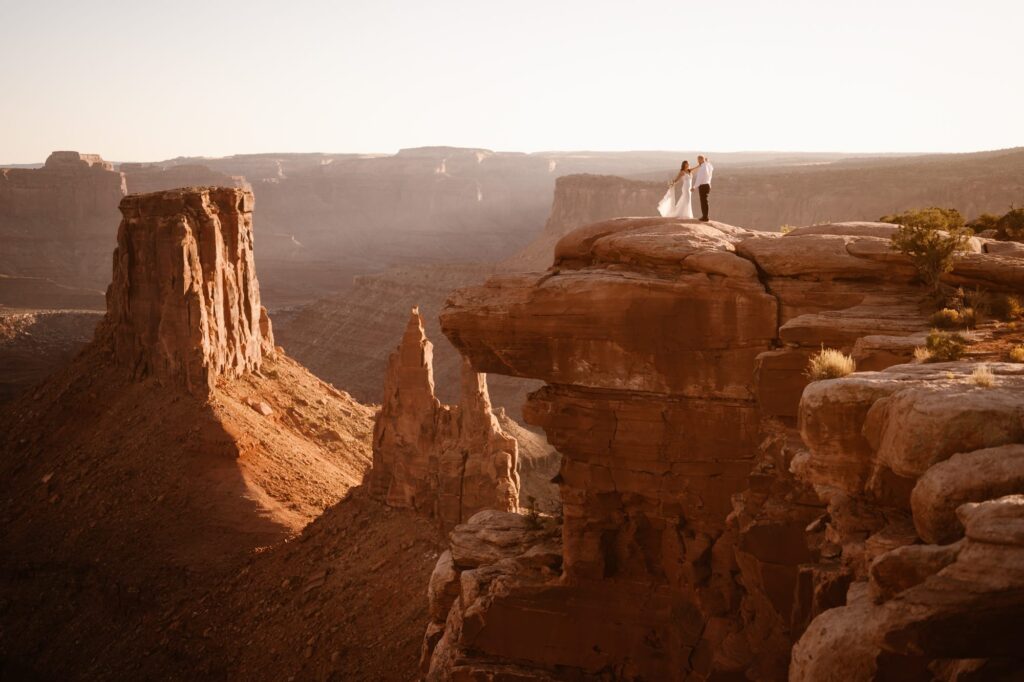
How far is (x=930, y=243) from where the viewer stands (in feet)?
55.3

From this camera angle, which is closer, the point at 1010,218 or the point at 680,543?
the point at 680,543

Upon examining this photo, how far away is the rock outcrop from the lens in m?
32.2

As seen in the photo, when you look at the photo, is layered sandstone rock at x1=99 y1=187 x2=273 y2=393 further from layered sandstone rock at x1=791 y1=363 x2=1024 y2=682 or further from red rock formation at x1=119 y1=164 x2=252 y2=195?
red rock formation at x1=119 y1=164 x2=252 y2=195

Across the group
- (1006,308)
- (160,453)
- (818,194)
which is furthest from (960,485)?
(818,194)

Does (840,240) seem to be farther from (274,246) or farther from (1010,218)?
(274,246)

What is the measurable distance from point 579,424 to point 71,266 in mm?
141944

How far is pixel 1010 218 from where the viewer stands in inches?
939

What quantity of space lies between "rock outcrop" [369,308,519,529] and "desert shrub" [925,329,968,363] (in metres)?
19.6

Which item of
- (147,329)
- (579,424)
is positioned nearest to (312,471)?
(147,329)

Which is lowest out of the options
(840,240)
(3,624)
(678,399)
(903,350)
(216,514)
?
(3,624)

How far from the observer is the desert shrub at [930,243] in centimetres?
1681

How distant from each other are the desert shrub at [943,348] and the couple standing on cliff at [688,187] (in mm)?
8746

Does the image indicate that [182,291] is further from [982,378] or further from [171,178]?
[171,178]

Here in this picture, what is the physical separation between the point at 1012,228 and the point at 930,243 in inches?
311
